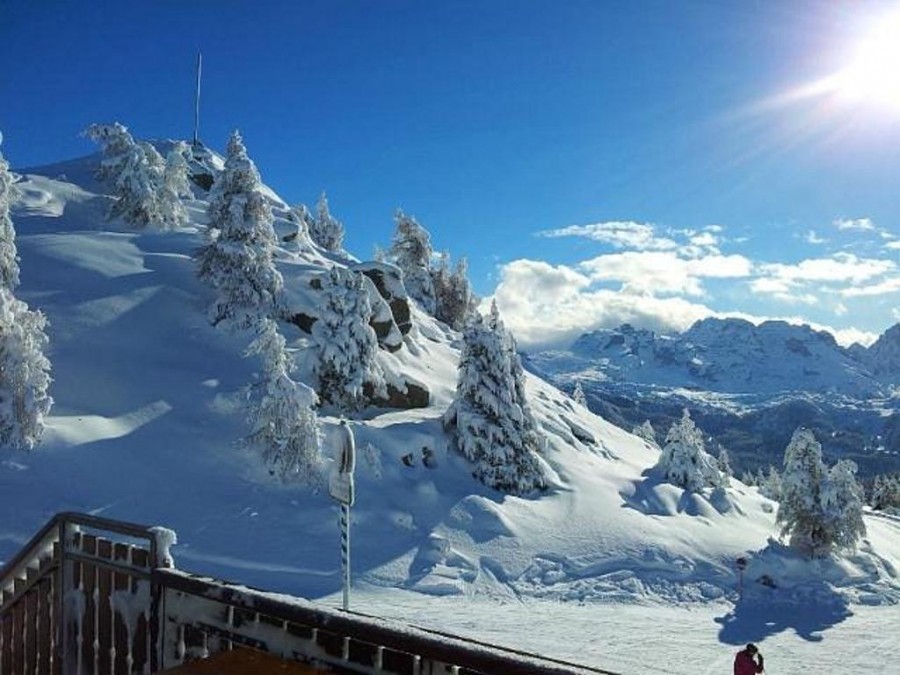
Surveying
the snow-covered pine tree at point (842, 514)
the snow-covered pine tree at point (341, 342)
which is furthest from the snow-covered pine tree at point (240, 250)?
the snow-covered pine tree at point (842, 514)

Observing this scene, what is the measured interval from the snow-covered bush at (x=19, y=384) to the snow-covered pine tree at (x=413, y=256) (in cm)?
4175

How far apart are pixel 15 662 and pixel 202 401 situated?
24.2m

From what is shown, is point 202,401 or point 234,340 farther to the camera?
point 234,340

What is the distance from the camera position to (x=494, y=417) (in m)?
32.4

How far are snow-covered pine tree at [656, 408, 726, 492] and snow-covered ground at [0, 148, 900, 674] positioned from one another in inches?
47.7

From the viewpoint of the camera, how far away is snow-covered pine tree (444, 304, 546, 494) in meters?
31.2

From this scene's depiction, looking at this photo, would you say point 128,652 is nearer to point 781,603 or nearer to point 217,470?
point 217,470

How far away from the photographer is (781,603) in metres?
27.4

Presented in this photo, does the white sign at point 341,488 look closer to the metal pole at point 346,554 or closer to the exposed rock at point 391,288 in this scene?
the metal pole at point 346,554

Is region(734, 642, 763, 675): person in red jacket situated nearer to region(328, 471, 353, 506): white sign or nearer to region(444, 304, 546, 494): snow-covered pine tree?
region(328, 471, 353, 506): white sign

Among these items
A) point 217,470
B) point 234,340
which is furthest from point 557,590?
point 234,340

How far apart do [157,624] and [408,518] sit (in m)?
22.0

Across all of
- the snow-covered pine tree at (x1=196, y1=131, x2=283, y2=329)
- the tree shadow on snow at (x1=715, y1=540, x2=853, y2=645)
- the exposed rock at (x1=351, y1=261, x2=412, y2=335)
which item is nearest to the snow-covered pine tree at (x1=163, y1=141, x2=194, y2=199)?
the snow-covered pine tree at (x1=196, y1=131, x2=283, y2=329)

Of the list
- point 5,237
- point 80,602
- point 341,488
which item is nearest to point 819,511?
point 341,488
